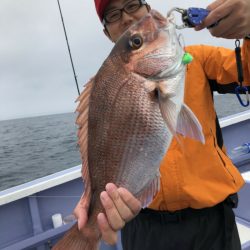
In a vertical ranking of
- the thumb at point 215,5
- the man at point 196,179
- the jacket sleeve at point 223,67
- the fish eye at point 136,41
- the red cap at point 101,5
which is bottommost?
the man at point 196,179

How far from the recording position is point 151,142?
1431 millimetres

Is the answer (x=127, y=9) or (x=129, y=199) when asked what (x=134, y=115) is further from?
(x=127, y=9)

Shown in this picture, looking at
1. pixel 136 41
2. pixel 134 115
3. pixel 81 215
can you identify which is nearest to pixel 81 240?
pixel 81 215

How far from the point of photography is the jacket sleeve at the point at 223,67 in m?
1.73

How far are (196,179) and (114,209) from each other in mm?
674

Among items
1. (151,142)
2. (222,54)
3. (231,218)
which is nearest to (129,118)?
(151,142)

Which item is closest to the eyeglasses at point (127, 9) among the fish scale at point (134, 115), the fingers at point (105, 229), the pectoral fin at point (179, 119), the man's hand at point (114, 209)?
the fish scale at point (134, 115)

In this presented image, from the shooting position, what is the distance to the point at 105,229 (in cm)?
147

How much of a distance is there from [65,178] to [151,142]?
235 cm

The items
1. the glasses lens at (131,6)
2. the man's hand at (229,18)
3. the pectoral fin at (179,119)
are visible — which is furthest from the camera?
the glasses lens at (131,6)

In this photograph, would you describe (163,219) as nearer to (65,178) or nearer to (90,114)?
(90,114)

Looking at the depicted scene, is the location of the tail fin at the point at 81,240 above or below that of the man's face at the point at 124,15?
below

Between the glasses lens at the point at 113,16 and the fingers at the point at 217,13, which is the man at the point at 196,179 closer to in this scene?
the glasses lens at the point at 113,16

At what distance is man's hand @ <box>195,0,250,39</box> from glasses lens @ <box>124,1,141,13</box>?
756 millimetres
